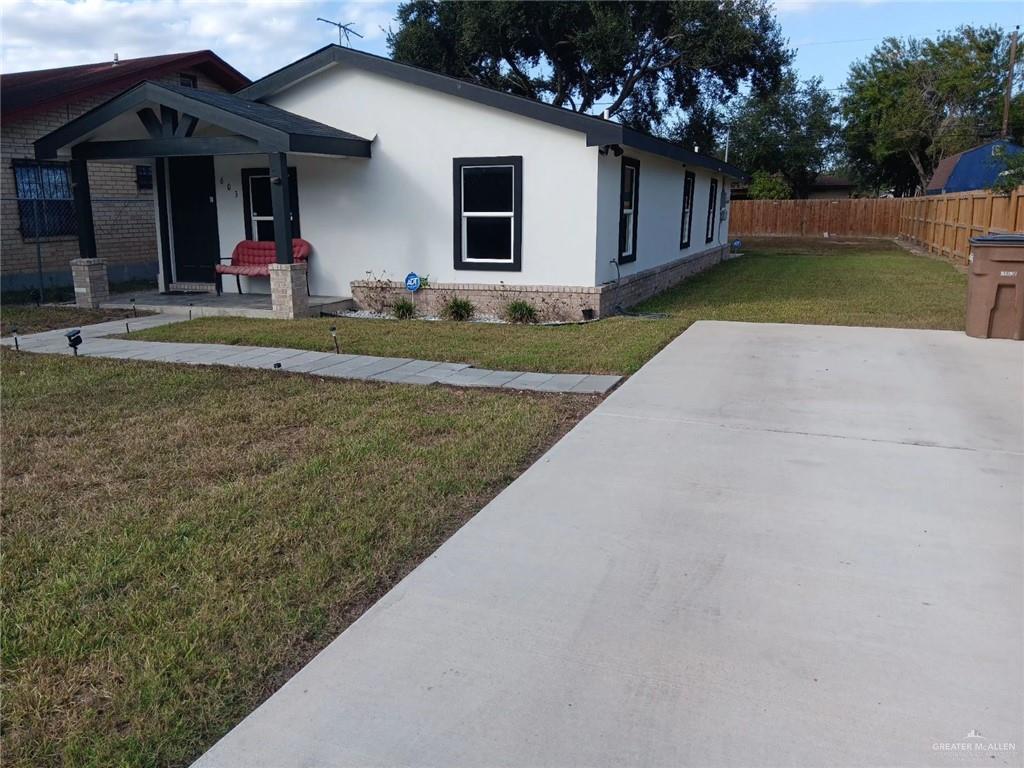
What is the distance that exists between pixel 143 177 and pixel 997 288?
15933mm

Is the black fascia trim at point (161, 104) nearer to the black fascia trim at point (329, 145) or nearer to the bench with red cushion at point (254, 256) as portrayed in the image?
the black fascia trim at point (329, 145)

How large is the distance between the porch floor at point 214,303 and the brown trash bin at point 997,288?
8.38 metres

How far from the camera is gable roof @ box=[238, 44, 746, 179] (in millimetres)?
9805

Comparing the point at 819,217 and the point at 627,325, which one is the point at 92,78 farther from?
the point at 819,217

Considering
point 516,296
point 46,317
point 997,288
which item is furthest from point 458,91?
point 997,288

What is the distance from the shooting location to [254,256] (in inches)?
480

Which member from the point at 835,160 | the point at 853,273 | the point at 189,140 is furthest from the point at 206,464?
the point at 835,160

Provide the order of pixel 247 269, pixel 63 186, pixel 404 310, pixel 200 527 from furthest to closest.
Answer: pixel 63 186, pixel 247 269, pixel 404 310, pixel 200 527

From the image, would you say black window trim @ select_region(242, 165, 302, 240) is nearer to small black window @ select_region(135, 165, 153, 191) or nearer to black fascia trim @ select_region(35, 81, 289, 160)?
black fascia trim @ select_region(35, 81, 289, 160)

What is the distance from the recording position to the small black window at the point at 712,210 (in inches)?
795

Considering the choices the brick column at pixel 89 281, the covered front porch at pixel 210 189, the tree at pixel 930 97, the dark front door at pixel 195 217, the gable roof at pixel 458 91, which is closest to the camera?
the gable roof at pixel 458 91

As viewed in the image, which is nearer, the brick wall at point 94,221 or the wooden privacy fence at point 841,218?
the brick wall at point 94,221

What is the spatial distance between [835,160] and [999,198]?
4145 cm

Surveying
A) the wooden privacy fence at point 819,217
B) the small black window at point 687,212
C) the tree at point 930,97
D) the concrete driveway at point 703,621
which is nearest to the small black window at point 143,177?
the small black window at point 687,212
